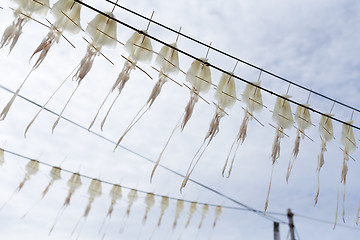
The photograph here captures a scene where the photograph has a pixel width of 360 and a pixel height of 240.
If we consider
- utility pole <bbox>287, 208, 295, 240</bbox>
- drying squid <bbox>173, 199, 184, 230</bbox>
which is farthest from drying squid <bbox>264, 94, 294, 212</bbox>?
drying squid <bbox>173, 199, 184, 230</bbox>

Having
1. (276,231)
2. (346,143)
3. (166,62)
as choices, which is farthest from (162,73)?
(276,231)

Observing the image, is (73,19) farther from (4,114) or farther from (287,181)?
(287,181)

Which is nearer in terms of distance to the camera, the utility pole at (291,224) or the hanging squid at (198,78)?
the hanging squid at (198,78)

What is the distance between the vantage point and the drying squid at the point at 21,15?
3.04 m

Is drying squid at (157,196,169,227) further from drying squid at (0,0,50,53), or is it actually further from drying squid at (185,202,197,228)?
drying squid at (0,0,50,53)

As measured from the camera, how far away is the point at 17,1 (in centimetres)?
315

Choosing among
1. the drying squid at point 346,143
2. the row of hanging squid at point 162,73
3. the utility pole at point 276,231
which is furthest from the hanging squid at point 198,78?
the utility pole at point 276,231

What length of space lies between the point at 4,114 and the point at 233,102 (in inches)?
95.4

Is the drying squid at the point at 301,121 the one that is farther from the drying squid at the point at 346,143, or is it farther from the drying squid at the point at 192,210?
the drying squid at the point at 192,210

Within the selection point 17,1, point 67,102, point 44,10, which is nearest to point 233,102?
point 67,102

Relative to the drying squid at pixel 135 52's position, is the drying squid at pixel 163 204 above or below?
below

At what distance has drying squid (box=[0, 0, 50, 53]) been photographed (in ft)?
9.99

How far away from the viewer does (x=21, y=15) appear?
315cm

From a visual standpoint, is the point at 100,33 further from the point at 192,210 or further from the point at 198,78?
the point at 192,210
